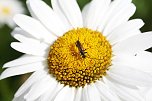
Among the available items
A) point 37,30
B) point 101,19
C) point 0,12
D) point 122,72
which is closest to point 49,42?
point 37,30

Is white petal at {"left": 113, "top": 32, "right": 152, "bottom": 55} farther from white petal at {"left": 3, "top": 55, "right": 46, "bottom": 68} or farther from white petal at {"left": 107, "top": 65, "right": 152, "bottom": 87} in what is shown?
white petal at {"left": 3, "top": 55, "right": 46, "bottom": 68}

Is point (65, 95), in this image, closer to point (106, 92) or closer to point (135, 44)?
point (106, 92)

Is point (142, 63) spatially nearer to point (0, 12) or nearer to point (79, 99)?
point (79, 99)

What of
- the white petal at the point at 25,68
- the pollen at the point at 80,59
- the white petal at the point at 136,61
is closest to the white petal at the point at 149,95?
the white petal at the point at 136,61

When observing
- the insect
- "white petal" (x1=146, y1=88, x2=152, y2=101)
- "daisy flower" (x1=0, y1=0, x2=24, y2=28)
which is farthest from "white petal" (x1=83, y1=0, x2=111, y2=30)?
"daisy flower" (x1=0, y1=0, x2=24, y2=28)

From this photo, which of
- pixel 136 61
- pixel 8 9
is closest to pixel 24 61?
pixel 136 61

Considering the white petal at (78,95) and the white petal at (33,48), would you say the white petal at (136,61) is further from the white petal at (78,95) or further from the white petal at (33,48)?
the white petal at (33,48)

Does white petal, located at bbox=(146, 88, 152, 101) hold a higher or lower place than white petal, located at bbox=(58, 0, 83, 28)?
lower
